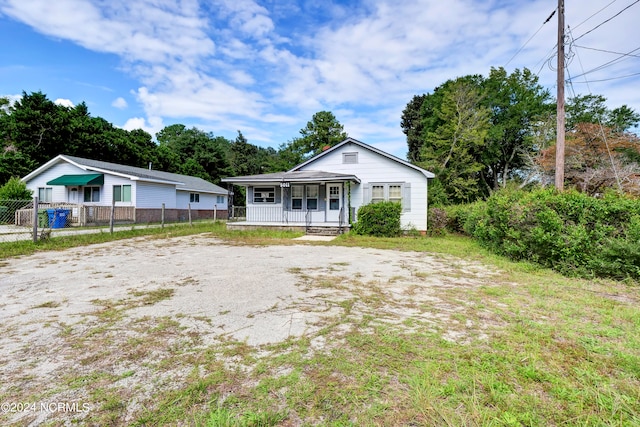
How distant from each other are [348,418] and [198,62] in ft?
61.7

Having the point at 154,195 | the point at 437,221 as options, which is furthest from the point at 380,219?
the point at 154,195

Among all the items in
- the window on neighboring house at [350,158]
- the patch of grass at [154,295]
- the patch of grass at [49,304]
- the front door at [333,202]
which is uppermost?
the window on neighboring house at [350,158]

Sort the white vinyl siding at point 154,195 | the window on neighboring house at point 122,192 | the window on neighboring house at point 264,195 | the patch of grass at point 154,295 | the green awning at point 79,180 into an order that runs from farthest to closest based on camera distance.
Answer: the white vinyl siding at point 154,195
the window on neighboring house at point 122,192
the green awning at point 79,180
the window on neighboring house at point 264,195
the patch of grass at point 154,295

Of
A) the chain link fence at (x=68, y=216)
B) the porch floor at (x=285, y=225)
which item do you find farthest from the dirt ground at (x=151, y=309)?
the chain link fence at (x=68, y=216)

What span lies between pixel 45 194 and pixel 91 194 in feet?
12.3

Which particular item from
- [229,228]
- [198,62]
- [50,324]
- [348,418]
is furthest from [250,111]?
[348,418]

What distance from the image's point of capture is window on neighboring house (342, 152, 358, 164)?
15.4 m

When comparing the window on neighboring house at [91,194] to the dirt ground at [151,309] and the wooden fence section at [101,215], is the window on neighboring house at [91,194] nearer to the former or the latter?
the wooden fence section at [101,215]

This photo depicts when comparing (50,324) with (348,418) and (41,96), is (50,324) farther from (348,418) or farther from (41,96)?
(41,96)

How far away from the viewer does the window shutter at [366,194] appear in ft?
48.8

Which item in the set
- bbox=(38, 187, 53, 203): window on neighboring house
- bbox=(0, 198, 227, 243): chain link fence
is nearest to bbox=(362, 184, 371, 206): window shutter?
Answer: bbox=(0, 198, 227, 243): chain link fence

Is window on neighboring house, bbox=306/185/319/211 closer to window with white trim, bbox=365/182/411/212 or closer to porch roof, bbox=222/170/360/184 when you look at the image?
porch roof, bbox=222/170/360/184

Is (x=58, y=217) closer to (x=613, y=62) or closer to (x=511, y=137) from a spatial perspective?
Result: (x=613, y=62)

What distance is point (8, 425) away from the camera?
1778mm
